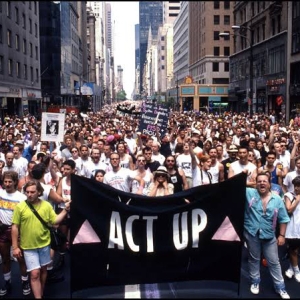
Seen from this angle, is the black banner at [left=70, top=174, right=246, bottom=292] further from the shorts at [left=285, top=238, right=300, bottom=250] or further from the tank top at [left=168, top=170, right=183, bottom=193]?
the tank top at [left=168, top=170, right=183, bottom=193]

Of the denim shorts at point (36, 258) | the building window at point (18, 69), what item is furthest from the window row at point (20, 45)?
the denim shorts at point (36, 258)

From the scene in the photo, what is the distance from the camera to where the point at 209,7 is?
61.9m

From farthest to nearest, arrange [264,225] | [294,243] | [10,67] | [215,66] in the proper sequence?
[215,66], [10,67], [294,243], [264,225]

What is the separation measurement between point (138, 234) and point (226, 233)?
1020mm

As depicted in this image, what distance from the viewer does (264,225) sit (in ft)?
18.6

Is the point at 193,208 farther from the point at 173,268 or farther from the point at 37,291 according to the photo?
the point at 37,291

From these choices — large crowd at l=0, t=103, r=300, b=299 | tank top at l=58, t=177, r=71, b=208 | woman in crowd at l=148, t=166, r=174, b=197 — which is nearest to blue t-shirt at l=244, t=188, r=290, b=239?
large crowd at l=0, t=103, r=300, b=299

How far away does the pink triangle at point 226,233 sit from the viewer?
532 centimetres

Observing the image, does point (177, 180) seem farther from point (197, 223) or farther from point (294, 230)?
point (197, 223)

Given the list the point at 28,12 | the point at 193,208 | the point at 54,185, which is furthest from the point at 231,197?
the point at 28,12

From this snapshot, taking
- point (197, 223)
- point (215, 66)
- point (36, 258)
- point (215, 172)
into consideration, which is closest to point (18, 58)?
point (215, 172)

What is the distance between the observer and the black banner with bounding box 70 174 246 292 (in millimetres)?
5191

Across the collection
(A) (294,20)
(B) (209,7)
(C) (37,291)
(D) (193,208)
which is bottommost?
(C) (37,291)

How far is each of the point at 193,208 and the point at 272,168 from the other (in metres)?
3.89
